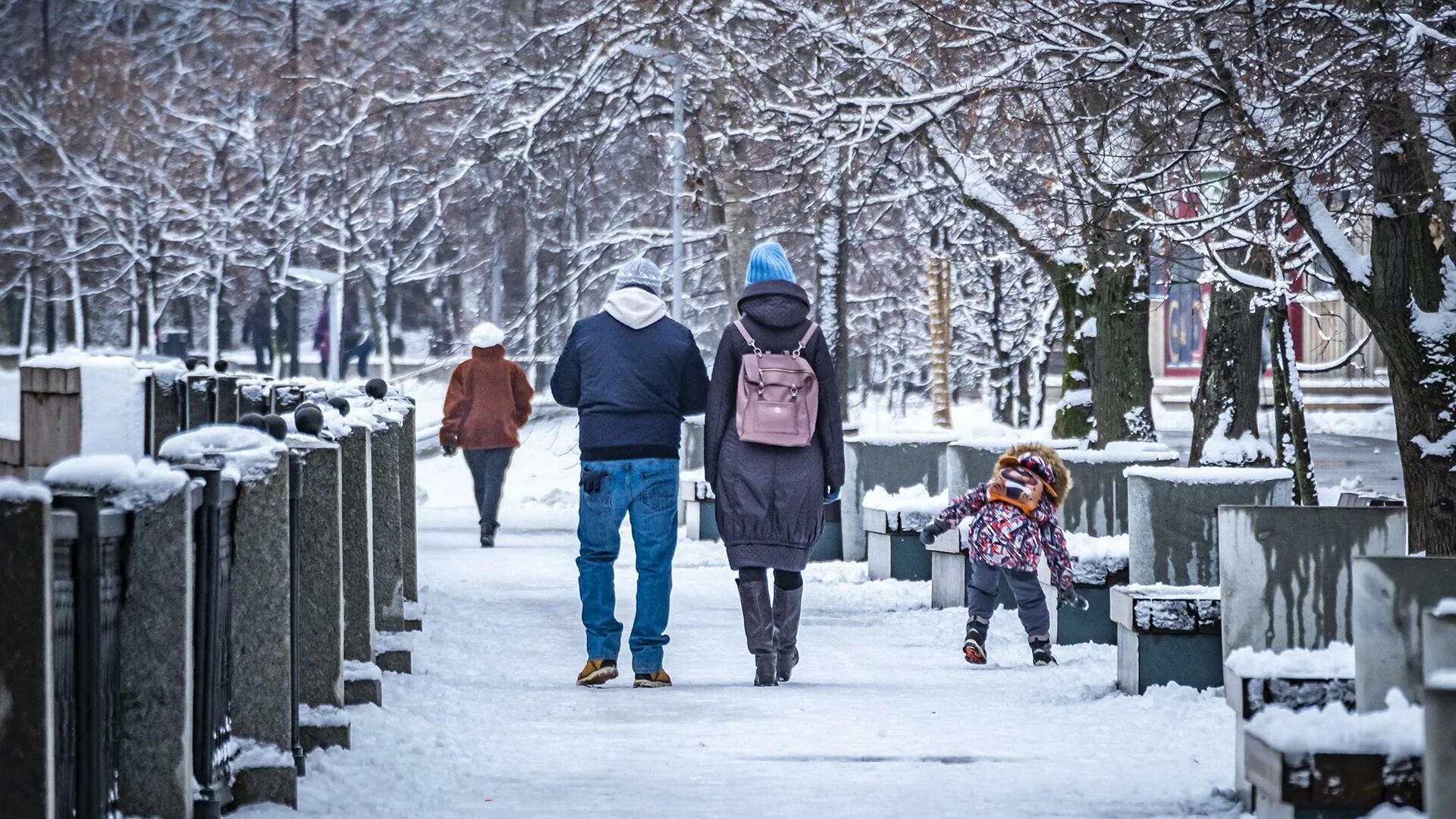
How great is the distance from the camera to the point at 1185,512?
9.91 metres

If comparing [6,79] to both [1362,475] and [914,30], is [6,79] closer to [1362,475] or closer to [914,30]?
[1362,475]

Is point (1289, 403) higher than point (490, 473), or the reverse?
point (1289, 403)

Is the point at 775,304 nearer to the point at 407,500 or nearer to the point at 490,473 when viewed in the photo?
the point at 407,500

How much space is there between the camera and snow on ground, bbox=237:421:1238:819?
6062 mm

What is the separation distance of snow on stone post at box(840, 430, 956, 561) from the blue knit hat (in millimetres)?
7371

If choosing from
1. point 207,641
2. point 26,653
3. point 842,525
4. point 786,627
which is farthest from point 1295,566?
point 842,525

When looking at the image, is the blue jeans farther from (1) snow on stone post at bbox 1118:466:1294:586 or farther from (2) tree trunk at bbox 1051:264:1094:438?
(2) tree trunk at bbox 1051:264:1094:438

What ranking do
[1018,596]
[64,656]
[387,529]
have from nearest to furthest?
[64,656] < [387,529] < [1018,596]

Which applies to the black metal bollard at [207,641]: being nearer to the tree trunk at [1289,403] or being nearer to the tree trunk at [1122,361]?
the tree trunk at [1289,403]

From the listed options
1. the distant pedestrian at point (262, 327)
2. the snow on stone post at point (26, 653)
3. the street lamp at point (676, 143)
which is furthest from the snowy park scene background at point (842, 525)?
the distant pedestrian at point (262, 327)

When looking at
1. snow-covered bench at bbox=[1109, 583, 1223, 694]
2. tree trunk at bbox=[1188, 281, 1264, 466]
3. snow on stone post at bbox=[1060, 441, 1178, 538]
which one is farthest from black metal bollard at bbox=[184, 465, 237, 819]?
tree trunk at bbox=[1188, 281, 1264, 466]

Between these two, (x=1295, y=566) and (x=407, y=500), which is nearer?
(x=1295, y=566)

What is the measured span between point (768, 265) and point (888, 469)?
7667 mm

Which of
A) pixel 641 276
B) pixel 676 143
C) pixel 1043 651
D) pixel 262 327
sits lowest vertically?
pixel 1043 651
